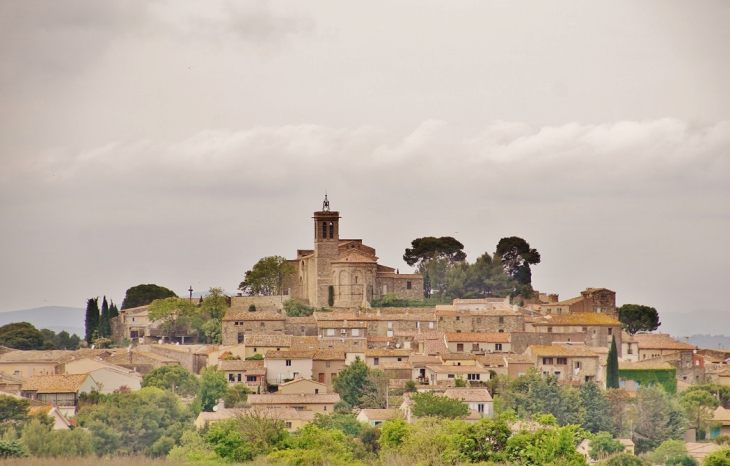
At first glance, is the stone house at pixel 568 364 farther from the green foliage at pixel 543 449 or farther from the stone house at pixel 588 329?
the green foliage at pixel 543 449

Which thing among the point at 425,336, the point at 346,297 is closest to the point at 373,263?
the point at 346,297

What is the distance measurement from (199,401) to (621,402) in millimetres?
14742

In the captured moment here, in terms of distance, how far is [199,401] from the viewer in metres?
42.4

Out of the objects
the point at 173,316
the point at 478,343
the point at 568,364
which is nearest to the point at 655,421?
the point at 568,364

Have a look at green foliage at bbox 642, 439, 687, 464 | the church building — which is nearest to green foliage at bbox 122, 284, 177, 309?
the church building

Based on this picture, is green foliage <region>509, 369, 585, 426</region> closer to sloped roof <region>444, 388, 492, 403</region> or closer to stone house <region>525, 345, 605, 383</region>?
sloped roof <region>444, 388, 492, 403</region>

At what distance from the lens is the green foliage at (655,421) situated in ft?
139

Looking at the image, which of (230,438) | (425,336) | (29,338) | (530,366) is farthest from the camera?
(29,338)

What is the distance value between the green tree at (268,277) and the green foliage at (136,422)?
53.2 ft

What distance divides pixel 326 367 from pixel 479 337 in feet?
20.6

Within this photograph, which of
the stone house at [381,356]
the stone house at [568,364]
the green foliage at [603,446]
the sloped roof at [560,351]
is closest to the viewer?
the green foliage at [603,446]

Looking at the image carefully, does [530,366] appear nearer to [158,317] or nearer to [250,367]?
[250,367]

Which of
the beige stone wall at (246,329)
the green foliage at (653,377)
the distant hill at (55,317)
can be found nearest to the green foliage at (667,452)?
the green foliage at (653,377)

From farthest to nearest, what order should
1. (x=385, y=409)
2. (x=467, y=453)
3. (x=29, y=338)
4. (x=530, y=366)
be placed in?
(x=29, y=338) < (x=530, y=366) < (x=385, y=409) < (x=467, y=453)
